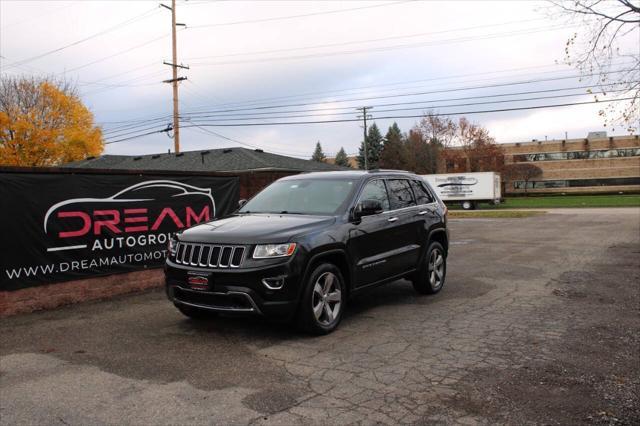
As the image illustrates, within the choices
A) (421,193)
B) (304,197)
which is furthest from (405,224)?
(304,197)

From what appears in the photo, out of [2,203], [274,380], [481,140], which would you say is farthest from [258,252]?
[481,140]

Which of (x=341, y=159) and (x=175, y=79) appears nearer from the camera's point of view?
(x=175, y=79)

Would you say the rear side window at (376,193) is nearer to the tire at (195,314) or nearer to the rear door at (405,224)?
A: the rear door at (405,224)

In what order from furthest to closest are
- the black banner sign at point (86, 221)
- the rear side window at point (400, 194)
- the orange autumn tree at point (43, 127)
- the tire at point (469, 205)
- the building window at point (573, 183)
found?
the building window at point (573, 183) < the tire at point (469, 205) < the orange autumn tree at point (43, 127) < the rear side window at point (400, 194) < the black banner sign at point (86, 221)

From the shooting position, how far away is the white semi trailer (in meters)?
46.9

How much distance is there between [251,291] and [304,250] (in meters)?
0.69

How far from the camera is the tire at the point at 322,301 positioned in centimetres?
539

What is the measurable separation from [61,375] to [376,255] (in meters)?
3.67

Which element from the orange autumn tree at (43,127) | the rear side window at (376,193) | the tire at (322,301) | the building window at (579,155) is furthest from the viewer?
the building window at (579,155)

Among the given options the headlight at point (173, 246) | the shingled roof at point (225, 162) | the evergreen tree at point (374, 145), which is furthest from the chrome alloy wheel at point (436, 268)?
the evergreen tree at point (374, 145)

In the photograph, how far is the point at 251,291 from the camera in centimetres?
515

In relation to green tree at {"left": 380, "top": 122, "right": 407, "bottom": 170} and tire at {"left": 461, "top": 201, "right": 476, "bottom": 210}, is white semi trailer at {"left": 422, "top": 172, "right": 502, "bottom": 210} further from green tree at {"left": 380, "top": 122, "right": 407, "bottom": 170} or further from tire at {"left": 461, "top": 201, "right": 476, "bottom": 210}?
green tree at {"left": 380, "top": 122, "right": 407, "bottom": 170}

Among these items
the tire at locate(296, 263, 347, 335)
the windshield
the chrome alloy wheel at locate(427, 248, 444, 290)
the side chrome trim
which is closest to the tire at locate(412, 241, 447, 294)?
the chrome alloy wheel at locate(427, 248, 444, 290)

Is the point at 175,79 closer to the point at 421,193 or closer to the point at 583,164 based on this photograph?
the point at 421,193
